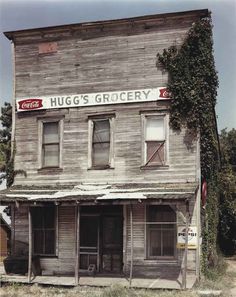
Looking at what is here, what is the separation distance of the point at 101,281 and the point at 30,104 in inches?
278

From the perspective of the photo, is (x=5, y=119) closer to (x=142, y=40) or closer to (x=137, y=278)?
(x=142, y=40)

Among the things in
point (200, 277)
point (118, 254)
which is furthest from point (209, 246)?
point (118, 254)

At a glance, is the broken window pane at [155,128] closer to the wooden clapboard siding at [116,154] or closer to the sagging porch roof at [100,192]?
the wooden clapboard siding at [116,154]

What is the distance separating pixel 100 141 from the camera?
1777cm

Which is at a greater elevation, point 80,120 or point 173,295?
point 80,120

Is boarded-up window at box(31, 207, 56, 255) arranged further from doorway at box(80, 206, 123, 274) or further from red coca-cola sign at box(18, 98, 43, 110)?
red coca-cola sign at box(18, 98, 43, 110)

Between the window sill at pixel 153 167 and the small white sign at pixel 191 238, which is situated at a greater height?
the window sill at pixel 153 167

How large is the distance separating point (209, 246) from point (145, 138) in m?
4.88

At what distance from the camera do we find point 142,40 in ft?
57.7

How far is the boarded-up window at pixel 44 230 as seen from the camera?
17859 mm

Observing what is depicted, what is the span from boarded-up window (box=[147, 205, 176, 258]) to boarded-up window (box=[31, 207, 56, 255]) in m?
3.53

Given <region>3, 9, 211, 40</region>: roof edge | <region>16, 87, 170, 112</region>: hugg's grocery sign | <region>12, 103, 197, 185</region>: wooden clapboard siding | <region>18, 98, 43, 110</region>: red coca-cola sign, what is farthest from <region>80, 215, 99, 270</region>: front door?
<region>3, 9, 211, 40</region>: roof edge

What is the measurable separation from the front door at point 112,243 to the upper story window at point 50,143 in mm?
2835

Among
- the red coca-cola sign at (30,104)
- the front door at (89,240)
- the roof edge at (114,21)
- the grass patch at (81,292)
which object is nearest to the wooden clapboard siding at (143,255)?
the front door at (89,240)
